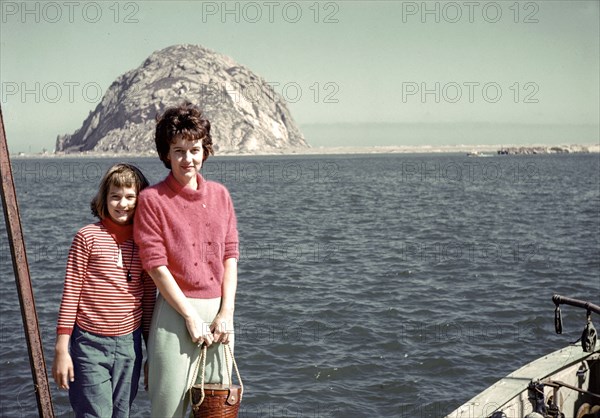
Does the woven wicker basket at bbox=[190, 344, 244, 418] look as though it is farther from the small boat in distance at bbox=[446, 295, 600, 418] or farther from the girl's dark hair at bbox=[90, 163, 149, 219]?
the small boat in distance at bbox=[446, 295, 600, 418]

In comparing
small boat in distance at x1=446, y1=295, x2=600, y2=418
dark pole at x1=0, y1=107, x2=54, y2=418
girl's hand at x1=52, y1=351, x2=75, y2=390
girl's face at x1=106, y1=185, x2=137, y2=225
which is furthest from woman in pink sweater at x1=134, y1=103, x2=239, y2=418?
small boat in distance at x1=446, y1=295, x2=600, y2=418

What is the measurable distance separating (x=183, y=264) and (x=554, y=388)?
14.4 feet

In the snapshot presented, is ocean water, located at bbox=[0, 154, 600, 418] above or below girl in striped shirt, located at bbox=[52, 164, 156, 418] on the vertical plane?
below

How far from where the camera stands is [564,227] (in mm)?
34625

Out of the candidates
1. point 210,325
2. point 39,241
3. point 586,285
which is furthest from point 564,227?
point 210,325

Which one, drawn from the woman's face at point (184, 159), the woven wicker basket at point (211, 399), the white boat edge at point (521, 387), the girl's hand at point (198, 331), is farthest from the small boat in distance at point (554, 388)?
the woman's face at point (184, 159)

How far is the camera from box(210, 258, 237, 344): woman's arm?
13.4ft

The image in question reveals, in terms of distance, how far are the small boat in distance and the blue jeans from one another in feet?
9.71

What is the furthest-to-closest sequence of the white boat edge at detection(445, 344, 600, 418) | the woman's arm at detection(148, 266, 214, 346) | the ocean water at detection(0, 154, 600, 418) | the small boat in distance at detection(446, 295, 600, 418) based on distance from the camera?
the ocean water at detection(0, 154, 600, 418)
the small boat in distance at detection(446, 295, 600, 418)
the white boat edge at detection(445, 344, 600, 418)
the woman's arm at detection(148, 266, 214, 346)

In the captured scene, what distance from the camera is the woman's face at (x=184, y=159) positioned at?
4148 millimetres

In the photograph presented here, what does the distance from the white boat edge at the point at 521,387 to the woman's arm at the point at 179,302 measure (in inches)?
113

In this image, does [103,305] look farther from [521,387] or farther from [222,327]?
[521,387]

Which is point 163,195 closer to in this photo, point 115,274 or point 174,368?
point 115,274

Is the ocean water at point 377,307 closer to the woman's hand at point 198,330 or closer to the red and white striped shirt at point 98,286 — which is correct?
the red and white striped shirt at point 98,286
